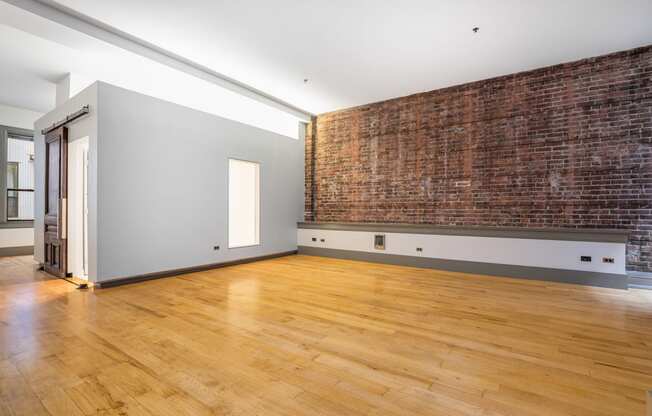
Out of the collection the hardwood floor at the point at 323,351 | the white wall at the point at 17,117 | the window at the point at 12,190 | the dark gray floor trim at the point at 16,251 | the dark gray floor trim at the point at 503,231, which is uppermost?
the white wall at the point at 17,117

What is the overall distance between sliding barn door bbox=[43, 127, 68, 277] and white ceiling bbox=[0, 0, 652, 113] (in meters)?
1.15

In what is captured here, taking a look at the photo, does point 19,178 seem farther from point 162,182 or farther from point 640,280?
point 640,280

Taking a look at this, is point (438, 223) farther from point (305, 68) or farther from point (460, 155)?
point (305, 68)

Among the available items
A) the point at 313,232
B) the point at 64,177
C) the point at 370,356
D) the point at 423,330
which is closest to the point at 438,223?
the point at 313,232

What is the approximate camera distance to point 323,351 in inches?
86.9

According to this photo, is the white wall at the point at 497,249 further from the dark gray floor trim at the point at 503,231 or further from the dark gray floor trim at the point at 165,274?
the dark gray floor trim at the point at 165,274

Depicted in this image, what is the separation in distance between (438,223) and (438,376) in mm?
4054

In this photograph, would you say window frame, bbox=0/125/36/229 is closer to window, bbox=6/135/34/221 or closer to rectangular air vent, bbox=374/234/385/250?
window, bbox=6/135/34/221

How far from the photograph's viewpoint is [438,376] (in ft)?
→ 6.15

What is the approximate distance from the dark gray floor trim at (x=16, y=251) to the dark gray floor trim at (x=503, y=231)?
655 cm

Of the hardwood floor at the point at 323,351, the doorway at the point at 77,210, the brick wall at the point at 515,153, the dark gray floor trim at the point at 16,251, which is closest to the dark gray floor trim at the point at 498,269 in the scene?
the hardwood floor at the point at 323,351

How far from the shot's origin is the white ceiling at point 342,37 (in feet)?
11.0

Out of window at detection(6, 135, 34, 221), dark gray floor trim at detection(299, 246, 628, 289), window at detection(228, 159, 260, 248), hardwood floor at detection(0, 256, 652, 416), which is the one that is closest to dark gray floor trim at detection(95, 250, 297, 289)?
hardwood floor at detection(0, 256, 652, 416)

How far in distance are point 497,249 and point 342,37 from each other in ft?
13.1
